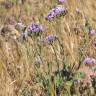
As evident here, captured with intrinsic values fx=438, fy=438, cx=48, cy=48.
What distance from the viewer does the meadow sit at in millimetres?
2975

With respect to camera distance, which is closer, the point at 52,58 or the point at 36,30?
the point at 36,30

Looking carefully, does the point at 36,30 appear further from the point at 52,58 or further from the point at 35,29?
the point at 52,58

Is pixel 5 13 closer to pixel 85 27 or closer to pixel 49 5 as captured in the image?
pixel 49 5

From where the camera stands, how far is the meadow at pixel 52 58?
117 inches

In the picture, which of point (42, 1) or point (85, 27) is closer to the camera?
point (85, 27)

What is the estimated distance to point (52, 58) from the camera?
334 centimetres

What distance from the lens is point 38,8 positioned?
5.14 m

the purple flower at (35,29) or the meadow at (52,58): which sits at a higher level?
the purple flower at (35,29)

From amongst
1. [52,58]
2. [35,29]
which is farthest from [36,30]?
[52,58]

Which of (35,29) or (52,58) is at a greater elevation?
(35,29)

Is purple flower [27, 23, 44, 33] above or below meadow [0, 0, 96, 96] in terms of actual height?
above

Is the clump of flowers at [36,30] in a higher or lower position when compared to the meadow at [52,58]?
higher

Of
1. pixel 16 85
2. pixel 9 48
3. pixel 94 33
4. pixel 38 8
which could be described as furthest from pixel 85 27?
pixel 38 8

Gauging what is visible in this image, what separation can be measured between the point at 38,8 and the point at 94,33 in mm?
1626
